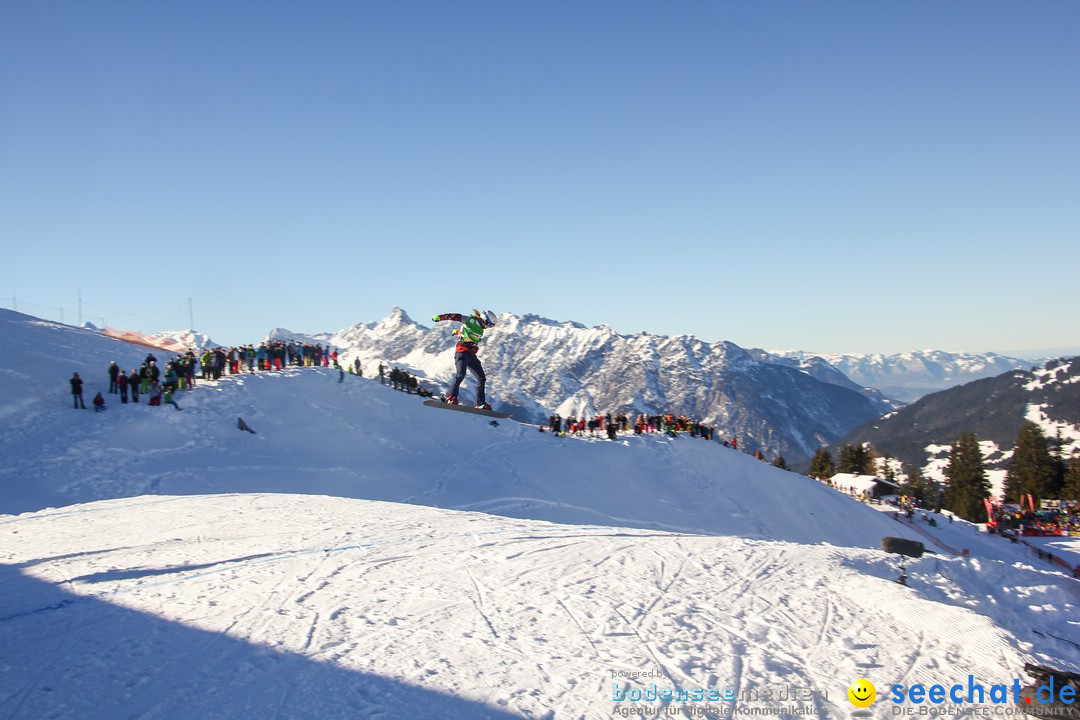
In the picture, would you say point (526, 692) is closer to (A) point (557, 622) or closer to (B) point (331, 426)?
(A) point (557, 622)

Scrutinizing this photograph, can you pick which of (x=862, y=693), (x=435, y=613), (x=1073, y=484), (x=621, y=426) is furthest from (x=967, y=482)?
(x=435, y=613)

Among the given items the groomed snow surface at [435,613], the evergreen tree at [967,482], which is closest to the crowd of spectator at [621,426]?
the groomed snow surface at [435,613]

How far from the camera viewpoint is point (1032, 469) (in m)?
66.1

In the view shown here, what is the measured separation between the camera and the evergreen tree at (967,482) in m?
67.1

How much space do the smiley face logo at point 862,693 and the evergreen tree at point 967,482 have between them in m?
72.5

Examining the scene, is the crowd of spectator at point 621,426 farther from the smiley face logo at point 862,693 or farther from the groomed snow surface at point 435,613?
the smiley face logo at point 862,693

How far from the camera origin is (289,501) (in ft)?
52.2

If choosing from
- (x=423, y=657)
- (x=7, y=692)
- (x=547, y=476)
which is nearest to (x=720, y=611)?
(x=423, y=657)

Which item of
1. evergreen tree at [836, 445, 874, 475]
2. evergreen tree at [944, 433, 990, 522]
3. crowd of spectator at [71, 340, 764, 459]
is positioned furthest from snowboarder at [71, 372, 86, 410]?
evergreen tree at [944, 433, 990, 522]

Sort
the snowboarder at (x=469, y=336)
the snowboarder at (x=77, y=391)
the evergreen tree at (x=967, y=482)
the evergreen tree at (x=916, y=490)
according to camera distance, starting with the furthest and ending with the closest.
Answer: the evergreen tree at (x=916, y=490) → the evergreen tree at (x=967, y=482) → the snowboarder at (x=77, y=391) → the snowboarder at (x=469, y=336)

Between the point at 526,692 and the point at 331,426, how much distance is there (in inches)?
939

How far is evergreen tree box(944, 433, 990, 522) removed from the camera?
2640 inches

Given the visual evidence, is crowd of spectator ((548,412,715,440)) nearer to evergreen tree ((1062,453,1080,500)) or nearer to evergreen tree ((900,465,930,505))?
evergreen tree ((1062,453,1080,500))

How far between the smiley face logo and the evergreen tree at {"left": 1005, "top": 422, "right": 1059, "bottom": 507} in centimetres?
7301
